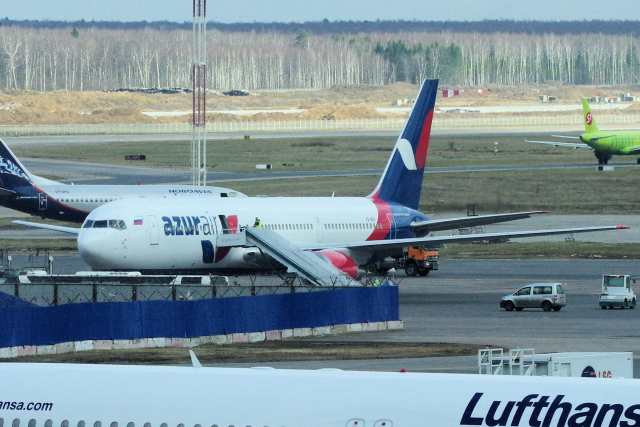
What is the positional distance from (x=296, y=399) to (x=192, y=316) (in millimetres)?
26415

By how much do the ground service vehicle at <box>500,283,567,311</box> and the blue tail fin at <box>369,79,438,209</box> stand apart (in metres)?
13.7

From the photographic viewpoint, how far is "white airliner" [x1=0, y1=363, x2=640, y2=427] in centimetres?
1252

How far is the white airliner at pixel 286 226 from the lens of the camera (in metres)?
51.6

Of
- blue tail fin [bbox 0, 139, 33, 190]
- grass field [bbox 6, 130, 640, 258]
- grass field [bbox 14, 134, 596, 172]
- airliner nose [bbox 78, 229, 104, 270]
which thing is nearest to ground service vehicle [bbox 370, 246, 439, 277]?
grass field [bbox 6, 130, 640, 258]

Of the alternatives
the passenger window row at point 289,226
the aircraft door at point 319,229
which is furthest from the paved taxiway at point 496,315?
the passenger window row at point 289,226

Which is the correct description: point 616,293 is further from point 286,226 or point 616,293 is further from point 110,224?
point 110,224

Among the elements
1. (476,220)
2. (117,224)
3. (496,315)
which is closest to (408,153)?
(476,220)

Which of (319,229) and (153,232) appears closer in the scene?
(153,232)

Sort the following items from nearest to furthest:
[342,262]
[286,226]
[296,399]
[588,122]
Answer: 1. [296,399]
2. [342,262]
3. [286,226]
4. [588,122]

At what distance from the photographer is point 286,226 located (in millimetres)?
57938

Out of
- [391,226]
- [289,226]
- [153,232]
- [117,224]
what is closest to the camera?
[117,224]

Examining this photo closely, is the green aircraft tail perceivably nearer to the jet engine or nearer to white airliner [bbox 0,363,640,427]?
the jet engine

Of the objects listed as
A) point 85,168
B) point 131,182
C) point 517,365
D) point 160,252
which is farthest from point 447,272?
point 85,168

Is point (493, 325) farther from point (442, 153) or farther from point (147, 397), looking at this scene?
point (442, 153)
